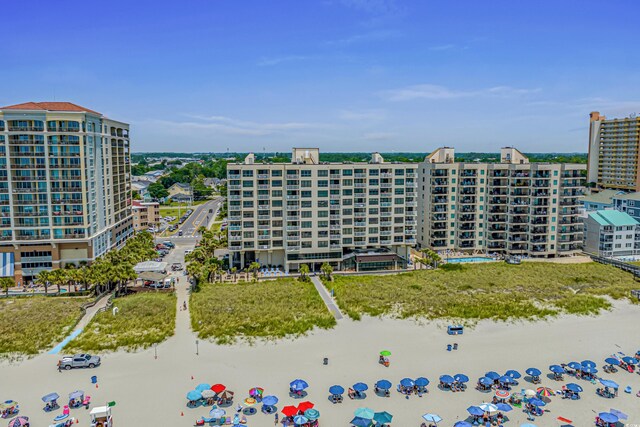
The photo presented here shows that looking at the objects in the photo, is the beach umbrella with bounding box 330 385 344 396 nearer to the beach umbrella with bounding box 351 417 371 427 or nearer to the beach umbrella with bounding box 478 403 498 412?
the beach umbrella with bounding box 351 417 371 427

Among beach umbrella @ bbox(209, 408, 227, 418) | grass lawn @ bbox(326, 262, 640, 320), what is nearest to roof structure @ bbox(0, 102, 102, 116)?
grass lawn @ bbox(326, 262, 640, 320)

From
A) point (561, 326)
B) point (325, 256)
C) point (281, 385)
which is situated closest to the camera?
point (281, 385)

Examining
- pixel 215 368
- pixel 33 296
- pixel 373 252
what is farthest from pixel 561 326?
pixel 33 296

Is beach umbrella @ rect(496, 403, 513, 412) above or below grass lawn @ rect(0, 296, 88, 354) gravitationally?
below

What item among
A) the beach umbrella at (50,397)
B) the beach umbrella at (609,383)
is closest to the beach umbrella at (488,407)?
the beach umbrella at (609,383)

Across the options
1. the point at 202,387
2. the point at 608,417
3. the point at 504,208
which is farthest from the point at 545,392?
the point at 504,208

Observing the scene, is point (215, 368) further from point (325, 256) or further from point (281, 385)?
point (325, 256)
